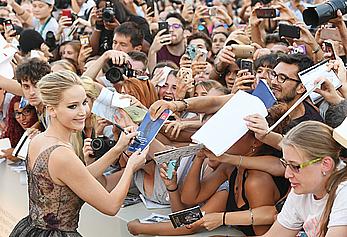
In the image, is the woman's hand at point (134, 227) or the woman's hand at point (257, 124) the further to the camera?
the woman's hand at point (134, 227)

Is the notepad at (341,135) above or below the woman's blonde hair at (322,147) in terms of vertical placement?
above

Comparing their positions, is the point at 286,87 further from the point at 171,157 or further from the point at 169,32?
the point at 169,32

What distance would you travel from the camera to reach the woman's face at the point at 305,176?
9.71 feet

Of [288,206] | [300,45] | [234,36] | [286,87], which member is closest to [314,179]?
[288,206]

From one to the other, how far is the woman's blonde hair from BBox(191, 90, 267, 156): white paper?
0.48 meters

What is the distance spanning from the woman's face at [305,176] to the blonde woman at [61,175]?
35.7 inches

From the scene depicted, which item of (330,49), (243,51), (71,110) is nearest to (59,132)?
(71,110)

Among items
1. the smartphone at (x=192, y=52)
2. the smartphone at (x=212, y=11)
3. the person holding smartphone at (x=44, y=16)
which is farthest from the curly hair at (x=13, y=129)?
the smartphone at (x=212, y=11)

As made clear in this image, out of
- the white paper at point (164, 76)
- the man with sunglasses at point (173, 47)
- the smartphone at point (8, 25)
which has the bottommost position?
the man with sunglasses at point (173, 47)

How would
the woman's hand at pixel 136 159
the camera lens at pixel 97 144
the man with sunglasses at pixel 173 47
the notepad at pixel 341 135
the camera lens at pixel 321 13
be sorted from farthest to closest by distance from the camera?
the man with sunglasses at pixel 173 47
the camera lens at pixel 97 144
the camera lens at pixel 321 13
the woman's hand at pixel 136 159
the notepad at pixel 341 135

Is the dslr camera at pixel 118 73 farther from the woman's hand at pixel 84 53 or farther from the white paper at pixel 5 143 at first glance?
the woman's hand at pixel 84 53

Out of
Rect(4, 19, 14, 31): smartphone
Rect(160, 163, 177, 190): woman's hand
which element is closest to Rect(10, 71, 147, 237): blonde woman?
Rect(160, 163, 177, 190): woman's hand

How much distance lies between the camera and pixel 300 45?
192 inches

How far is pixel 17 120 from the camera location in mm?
5473
